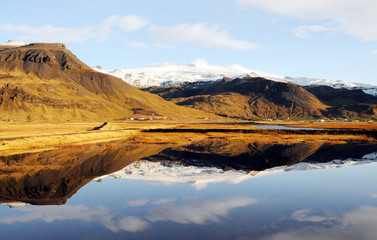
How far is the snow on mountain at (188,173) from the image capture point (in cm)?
2541

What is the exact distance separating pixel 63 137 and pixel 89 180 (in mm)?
32478

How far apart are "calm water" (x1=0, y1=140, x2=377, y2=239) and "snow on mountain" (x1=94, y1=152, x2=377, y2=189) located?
8cm

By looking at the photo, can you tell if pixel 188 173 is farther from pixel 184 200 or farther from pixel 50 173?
pixel 50 173

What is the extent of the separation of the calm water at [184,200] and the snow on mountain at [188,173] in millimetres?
82

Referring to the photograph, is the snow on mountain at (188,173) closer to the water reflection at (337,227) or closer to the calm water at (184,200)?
the calm water at (184,200)

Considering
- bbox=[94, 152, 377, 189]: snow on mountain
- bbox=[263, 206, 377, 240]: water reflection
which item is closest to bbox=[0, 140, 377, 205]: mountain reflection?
bbox=[94, 152, 377, 189]: snow on mountain

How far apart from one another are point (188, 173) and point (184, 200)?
9628 millimetres

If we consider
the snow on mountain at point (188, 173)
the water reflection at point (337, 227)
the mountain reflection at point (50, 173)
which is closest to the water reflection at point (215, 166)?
the snow on mountain at point (188, 173)

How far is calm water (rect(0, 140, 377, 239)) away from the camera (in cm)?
1426

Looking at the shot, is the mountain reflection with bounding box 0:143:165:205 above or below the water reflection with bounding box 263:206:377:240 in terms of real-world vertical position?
below

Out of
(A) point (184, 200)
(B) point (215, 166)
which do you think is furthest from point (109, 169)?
(A) point (184, 200)

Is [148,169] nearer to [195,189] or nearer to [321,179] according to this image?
[195,189]

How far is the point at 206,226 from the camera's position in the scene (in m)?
14.7

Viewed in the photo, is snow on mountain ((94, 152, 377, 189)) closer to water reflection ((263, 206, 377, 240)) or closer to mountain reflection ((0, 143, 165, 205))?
mountain reflection ((0, 143, 165, 205))
